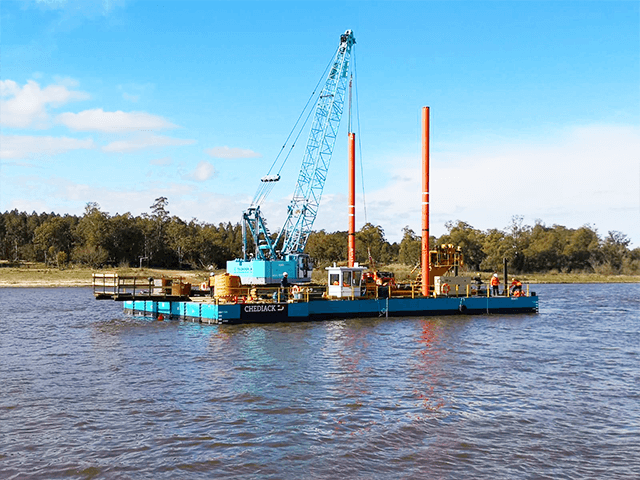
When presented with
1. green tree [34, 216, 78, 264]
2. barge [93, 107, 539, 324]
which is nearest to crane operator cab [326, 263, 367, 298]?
barge [93, 107, 539, 324]

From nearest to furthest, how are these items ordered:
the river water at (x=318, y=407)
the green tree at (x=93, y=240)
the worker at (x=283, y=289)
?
the river water at (x=318, y=407)
the worker at (x=283, y=289)
the green tree at (x=93, y=240)

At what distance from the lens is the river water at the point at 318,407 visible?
1283cm

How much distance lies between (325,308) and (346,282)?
2842 mm

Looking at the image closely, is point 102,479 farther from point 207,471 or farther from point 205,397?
point 205,397

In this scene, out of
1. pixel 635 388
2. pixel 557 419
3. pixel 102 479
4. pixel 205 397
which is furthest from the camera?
pixel 635 388

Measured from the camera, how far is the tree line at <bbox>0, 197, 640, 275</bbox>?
13450cm

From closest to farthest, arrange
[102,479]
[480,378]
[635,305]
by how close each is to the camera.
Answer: [102,479] → [480,378] → [635,305]

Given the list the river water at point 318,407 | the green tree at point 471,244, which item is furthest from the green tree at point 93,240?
the river water at point 318,407

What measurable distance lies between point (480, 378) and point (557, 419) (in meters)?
5.39

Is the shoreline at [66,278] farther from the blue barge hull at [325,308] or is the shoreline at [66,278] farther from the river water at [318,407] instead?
the river water at [318,407]

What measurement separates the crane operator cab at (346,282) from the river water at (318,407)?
9.13 meters

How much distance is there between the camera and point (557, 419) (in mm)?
16141

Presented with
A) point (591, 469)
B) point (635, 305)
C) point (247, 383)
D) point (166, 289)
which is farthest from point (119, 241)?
point (591, 469)

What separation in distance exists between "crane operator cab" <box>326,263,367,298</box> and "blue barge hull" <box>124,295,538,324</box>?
2.87 ft
